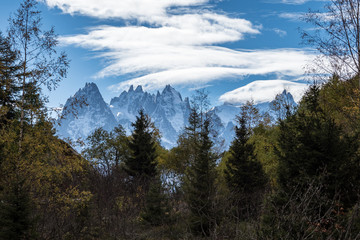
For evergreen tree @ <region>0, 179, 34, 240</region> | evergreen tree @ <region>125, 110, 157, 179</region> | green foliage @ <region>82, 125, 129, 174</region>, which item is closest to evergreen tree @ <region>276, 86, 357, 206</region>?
evergreen tree @ <region>0, 179, 34, 240</region>

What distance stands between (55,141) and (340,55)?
12714 mm

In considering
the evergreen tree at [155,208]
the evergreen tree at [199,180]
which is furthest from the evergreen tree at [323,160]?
the evergreen tree at [155,208]

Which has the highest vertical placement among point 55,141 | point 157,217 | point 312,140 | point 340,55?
point 340,55

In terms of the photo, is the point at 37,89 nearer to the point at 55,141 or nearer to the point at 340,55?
the point at 55,141

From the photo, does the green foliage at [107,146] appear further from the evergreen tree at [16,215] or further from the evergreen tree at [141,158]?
the evergreen tree at [16,215]

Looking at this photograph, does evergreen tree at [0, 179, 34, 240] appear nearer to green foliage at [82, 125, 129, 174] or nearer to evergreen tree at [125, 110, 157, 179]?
evergreen tree at [125, 110, 157, 179]

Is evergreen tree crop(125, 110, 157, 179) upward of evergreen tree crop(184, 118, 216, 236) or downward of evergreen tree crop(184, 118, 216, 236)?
upward

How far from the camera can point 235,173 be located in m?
20.3

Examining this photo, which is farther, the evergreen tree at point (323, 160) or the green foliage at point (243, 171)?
the green foliage at point (243, 171)

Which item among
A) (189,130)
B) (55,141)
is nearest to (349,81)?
(55,141)

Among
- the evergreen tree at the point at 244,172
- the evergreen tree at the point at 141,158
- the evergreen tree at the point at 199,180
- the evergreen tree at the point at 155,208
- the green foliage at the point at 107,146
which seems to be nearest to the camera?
the evergreen tree at the point at 199,180

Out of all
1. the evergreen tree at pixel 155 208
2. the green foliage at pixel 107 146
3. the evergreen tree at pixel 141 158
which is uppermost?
the green foliage at pixel 107 146

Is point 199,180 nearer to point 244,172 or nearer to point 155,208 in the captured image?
point 155,208

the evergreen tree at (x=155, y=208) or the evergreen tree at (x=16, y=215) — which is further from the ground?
the evergreen tree at (x=16, y=215)
